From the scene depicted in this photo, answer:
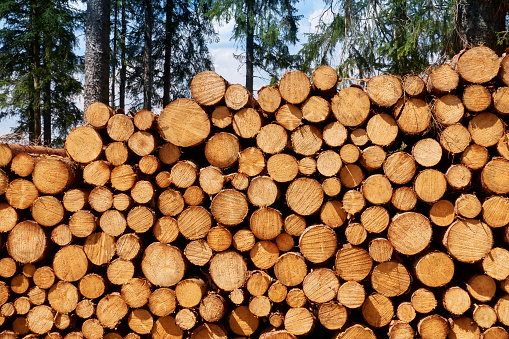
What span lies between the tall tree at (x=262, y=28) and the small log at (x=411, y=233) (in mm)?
5370

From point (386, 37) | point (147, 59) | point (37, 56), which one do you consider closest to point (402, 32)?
point (386, 37)

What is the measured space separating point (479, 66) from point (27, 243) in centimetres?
398

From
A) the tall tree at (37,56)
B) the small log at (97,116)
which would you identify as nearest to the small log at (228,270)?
the small log at (97,116)

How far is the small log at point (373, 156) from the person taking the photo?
285 cm

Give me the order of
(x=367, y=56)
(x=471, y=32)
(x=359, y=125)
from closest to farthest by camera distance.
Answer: (x=359, y=125) → (x=471, y=32) → (x=367, y=56)

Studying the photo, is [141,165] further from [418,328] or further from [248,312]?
[418,328]

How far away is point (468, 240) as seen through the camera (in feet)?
8.91

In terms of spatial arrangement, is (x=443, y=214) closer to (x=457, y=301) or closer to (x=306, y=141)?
(x=457, y=301)

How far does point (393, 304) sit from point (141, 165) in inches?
94.0

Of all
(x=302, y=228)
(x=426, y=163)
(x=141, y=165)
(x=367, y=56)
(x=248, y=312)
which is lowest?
(x=248, y=312)

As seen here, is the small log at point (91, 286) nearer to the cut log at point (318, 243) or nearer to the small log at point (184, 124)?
the small log at point (184, 124)

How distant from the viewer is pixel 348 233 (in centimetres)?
282

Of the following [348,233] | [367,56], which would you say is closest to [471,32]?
[367,56]

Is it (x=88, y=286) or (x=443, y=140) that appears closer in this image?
(x=443, y=140)
